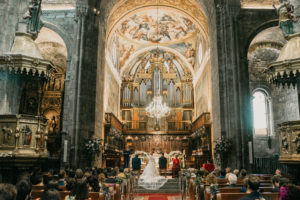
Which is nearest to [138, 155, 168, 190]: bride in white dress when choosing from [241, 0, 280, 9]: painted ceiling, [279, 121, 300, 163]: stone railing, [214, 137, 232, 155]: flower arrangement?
[214, 137, 232, 155]: flower arrangement

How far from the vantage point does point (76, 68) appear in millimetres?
14180

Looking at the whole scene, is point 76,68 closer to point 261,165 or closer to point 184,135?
point 261,165

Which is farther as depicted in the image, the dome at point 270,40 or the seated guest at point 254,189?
the dome at point 270,40

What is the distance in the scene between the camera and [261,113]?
2064cm

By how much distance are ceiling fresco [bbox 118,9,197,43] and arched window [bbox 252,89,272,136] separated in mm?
8144

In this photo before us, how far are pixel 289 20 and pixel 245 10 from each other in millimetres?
6248

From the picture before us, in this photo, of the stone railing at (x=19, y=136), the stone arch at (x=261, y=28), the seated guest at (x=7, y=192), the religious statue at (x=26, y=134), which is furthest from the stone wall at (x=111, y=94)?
the seated guest at (x=7, y=192)

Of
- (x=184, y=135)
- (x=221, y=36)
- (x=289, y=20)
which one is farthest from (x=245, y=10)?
(x=184, y=135)

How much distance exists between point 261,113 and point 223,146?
8.50m

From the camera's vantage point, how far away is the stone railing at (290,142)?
8023 millimetres

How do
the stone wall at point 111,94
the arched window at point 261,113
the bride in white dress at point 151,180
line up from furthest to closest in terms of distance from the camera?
the stone wall at point 111,94 < the arched window at point 261,113 < the bride in white dress at point 151,180

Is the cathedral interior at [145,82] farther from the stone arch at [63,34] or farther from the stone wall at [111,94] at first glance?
the stone wall at [111,94]

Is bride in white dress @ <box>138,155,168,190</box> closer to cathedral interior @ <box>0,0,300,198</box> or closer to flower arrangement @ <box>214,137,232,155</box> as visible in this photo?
cathedral interior @ <box>0,0,300,198</box>

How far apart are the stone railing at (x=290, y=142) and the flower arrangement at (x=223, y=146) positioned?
16.5 ft
